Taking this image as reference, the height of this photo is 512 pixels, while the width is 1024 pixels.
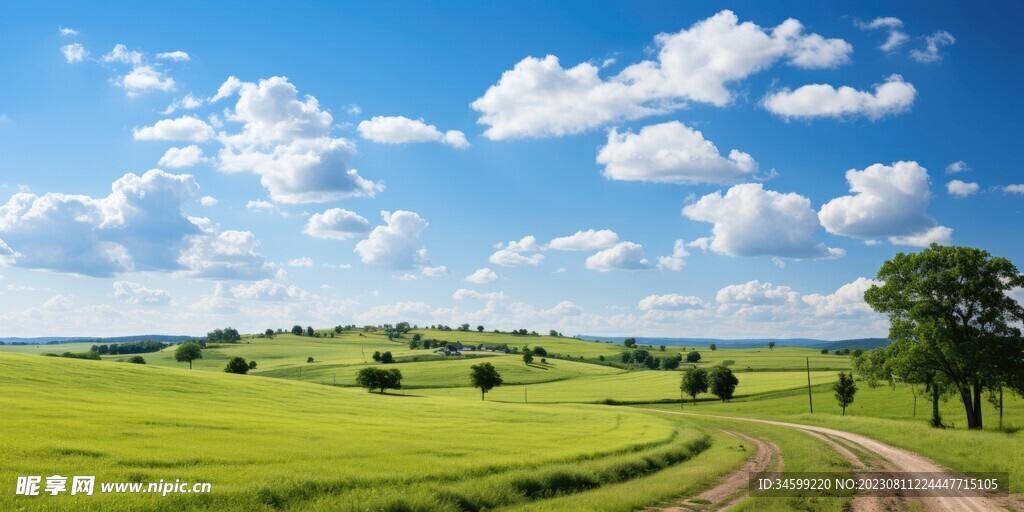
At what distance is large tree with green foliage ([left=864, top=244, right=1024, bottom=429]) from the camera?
1905 inches

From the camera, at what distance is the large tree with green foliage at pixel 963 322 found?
1905 inches

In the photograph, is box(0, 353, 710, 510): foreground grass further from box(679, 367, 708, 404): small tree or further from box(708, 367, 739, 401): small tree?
box(708, 367, 739, 401): small tree

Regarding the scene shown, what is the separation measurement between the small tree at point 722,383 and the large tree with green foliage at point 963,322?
57.6m

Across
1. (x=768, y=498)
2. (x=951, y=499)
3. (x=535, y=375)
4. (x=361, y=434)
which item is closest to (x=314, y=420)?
(x=361, y=434)

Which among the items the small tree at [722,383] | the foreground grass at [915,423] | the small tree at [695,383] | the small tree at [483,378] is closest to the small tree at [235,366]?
the small tree at [483,378]

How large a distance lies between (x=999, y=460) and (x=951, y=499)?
398 inches

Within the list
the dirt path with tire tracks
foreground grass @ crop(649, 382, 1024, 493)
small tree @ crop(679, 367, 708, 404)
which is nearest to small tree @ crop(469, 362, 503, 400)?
small tree @ crop(679, 367, 708, 404)

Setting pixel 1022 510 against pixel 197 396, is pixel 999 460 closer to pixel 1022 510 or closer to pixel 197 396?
pixel 1022 510

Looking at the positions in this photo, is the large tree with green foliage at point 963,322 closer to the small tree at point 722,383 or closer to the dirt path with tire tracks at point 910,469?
the dirt path with tire tracks at point 910,469

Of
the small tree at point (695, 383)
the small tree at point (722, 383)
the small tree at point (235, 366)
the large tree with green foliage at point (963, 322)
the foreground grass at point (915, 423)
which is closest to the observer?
the foreground grass at point (915, 423)

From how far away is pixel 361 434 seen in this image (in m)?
33.9

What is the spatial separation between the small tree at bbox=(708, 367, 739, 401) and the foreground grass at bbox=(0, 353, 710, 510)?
66.5 meters

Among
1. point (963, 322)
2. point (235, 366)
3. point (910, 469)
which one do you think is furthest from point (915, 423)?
point (235, 366)

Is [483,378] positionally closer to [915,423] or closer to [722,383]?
[722,383]
